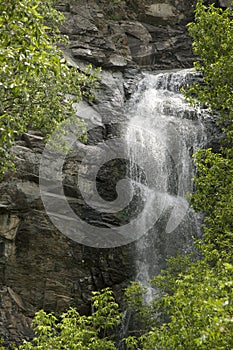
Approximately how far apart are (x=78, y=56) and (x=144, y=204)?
1124cm

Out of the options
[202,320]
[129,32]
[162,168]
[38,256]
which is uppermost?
[202,320]

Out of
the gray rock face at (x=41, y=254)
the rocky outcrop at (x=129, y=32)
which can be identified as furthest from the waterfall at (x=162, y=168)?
the rocky outcrop at (x=129, y=32)

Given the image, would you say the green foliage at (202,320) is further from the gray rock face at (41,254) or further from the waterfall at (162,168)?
the waterfall at (162,168)

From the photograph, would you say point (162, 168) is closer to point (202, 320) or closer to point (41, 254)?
point (41, 254)

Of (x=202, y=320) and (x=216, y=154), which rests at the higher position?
(x=216, y=154)

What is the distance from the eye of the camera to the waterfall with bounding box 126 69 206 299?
17.8m

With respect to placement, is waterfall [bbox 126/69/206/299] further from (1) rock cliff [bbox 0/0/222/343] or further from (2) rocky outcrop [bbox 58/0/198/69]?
(2) rocky outcrop [bbox 58/0/198/69]

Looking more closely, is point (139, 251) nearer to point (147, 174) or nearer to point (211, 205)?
point (147, 174)

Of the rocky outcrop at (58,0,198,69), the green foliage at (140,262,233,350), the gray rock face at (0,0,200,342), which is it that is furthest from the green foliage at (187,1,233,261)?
the rocky outcrop at (58,0,198,69)

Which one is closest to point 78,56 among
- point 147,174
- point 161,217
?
point 147,174

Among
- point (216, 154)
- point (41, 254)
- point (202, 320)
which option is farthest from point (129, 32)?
point (202, 320)

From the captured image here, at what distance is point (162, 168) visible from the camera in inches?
773

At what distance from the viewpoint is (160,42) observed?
98.2ft

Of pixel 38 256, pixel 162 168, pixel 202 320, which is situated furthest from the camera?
pixel 162 168
